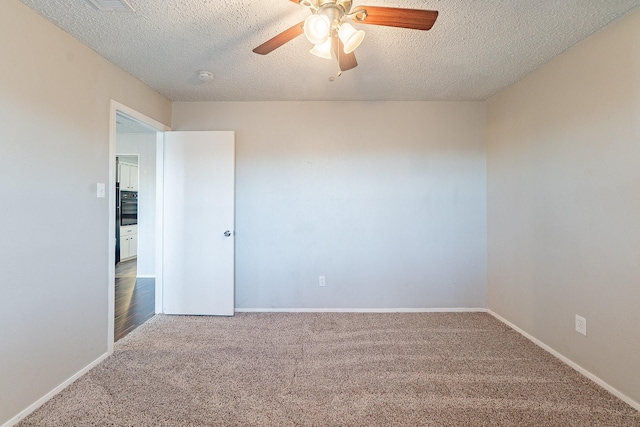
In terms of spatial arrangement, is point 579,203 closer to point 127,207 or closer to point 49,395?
point 49,395

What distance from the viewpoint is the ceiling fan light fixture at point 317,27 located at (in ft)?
4.38

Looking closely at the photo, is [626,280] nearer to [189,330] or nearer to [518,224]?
[518,224]

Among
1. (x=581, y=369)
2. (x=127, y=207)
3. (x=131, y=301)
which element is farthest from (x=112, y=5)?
(x=127, y=207)

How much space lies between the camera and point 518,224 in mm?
2693

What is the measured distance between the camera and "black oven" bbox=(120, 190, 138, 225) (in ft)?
18.3

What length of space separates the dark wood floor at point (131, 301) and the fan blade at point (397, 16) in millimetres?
3177

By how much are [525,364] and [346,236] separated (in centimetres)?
188

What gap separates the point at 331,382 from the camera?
1927 millimetres

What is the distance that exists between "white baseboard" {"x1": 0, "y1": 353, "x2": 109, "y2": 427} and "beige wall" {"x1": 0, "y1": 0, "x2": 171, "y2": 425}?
0.02 meters

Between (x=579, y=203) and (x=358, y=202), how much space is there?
73.4 inches

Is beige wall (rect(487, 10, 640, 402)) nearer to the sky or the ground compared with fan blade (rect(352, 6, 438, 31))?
nearer to the ground

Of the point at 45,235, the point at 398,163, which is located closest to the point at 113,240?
the point at 45,235

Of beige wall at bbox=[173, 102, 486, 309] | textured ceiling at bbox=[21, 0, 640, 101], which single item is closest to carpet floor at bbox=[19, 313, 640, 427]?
beige wall at bbox=[173, 102, 486, 309]

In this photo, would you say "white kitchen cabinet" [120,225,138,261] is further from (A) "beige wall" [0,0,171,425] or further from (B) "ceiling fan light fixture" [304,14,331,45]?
(B) "ceiling fan light fixture" [304,14,331,45]
